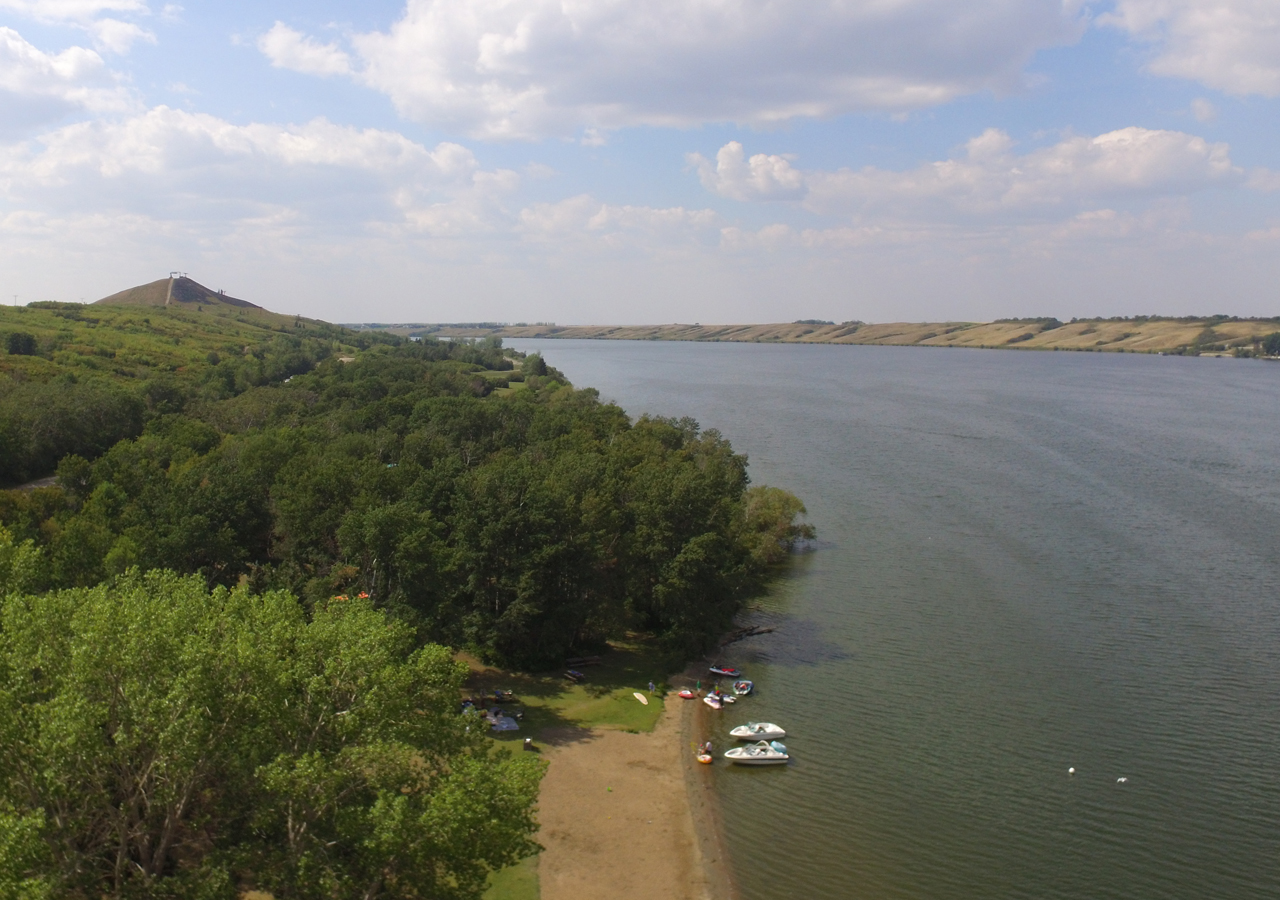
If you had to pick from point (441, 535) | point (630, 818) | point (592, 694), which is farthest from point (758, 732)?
point (441, 535)

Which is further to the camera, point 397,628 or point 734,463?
point 734,463

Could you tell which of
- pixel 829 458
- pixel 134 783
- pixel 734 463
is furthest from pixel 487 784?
pixel 829 458

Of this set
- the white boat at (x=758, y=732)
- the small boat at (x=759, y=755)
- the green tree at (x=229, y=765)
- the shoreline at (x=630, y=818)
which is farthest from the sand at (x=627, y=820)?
the green tree at (x=229, y=765)

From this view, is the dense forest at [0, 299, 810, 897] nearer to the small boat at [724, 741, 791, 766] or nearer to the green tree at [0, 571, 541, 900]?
the green tree at [0, 571, 541, 900]

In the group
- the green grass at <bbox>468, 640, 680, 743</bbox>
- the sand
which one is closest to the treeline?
the green grass at <bbox>468, 640, 680, 743</bbox>

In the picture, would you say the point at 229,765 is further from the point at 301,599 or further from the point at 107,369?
the point at 107,369

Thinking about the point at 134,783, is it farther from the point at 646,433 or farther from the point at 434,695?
the point at 646,433

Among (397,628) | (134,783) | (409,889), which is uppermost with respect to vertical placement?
(397,628)
